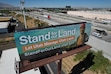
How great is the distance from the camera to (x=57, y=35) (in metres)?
9.98

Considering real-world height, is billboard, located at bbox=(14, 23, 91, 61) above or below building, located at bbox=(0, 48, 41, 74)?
above

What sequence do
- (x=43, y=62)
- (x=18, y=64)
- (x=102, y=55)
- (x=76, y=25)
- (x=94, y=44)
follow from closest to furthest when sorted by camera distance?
(x=18, y=64)
(x=43, y=62)
(x=76, y=25)
(x=102, y=55)
(x=94, y=44)

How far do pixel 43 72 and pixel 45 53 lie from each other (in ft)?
21.5

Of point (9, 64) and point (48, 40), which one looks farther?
point (9, 64)

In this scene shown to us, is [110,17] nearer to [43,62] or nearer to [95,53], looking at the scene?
[95,53]

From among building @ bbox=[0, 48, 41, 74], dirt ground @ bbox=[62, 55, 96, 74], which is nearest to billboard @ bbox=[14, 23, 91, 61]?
building @ bbox=[0, 48, 41, 74]

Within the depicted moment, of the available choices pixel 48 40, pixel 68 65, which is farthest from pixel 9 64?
pixel 48 40

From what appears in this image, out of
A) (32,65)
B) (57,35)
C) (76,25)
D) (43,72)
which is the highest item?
(76,25)

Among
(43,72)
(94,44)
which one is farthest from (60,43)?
(94,44)

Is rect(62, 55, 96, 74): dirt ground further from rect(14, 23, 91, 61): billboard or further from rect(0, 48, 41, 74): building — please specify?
rect(14, 23, 91, 61): billboard

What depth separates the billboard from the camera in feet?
27.9

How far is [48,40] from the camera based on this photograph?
9.57 metres

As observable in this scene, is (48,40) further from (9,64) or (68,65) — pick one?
(68,65)

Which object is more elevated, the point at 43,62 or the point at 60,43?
the point at 60,43
